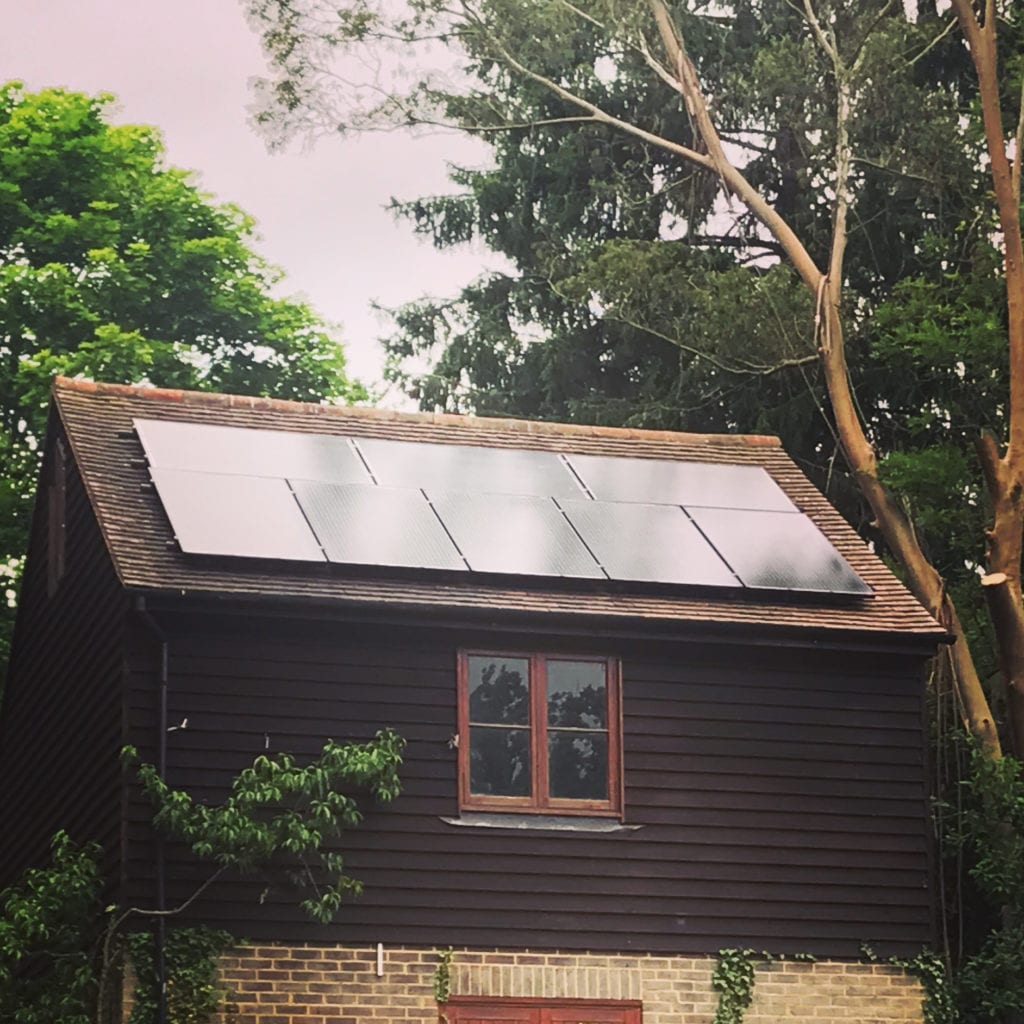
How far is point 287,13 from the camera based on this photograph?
29.7 metres

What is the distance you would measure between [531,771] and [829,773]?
2764 mm

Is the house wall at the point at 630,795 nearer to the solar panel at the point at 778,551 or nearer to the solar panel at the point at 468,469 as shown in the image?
the solar panel at the point at 778,551

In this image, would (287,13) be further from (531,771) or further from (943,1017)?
(943,1017)

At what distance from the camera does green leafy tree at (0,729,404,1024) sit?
16.8m

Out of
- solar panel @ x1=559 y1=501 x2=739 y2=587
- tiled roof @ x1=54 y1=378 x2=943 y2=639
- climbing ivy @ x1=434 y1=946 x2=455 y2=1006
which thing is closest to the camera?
climbing ivy @ x1=434 y1=946 x2=455 y2=1006

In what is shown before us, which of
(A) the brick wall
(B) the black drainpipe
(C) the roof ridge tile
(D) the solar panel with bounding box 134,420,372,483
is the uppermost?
(C) the roof ridge tile

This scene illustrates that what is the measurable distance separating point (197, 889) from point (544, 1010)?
301cm

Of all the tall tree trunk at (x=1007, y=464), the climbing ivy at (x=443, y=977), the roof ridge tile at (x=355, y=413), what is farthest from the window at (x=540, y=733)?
the tall tree trunk at (x=1007, y=464)

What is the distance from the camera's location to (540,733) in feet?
60.7

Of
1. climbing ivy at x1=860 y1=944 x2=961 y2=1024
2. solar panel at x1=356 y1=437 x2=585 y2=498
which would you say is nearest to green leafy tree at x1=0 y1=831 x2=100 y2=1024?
solar panel at x1=356 y1=437 x2=585 y2=498

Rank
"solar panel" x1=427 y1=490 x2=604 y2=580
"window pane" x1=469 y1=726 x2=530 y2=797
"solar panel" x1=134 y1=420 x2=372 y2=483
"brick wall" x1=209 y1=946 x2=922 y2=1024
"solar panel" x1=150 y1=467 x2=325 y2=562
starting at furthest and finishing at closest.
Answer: "solar panel" x1=134 y1=420 x2=372 y2=483 < "solar panel" x1=427 y1=490 x2=604 y2=580 < "window pane" x1=469 y1=726 x2=530 y2=797 < "solar panel" x1=150 y1=467 x2=325 y2=562 < "brick wall" x1=209 y1=946 x2=922 y2=1024

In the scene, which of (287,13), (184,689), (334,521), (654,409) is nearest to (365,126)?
(287,13)

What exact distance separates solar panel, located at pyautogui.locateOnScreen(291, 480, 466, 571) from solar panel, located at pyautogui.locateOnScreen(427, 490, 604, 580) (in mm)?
179

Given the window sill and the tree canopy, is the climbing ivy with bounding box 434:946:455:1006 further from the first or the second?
the tree canopy
